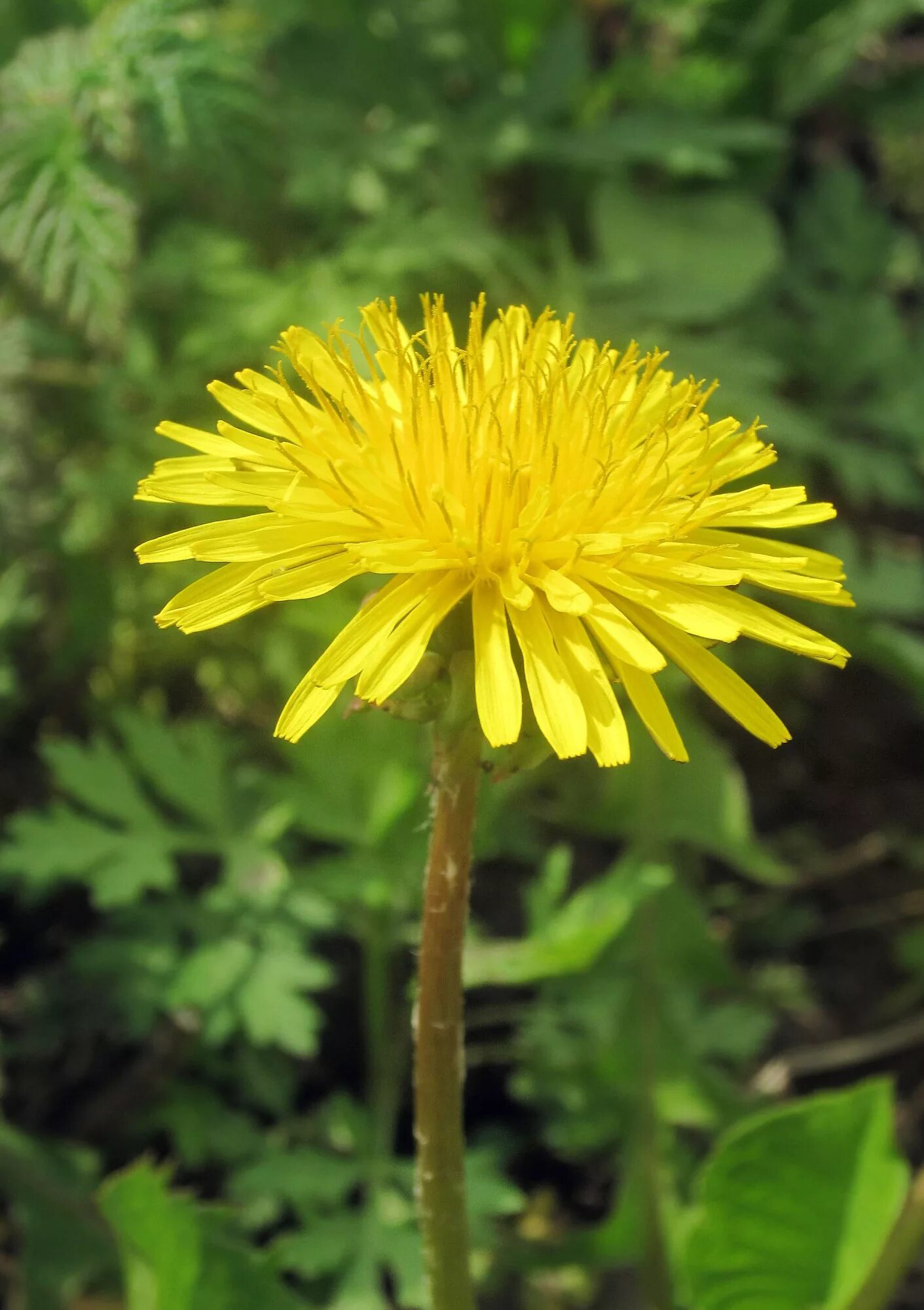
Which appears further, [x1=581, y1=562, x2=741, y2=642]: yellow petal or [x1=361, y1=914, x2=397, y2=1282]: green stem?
[x1=361, y1=914, x2=397, y2=1282]: green stem

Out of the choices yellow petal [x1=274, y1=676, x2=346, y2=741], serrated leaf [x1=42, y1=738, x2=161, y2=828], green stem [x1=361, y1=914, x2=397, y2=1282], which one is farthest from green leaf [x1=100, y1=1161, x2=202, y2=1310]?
yellow petal [x1=274, y1=676, x2=346, y2=741]

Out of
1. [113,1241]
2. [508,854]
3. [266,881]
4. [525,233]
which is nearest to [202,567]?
[266,881]

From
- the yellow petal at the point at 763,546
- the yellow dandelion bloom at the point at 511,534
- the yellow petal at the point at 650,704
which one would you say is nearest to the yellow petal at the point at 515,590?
the yellow dandelion bloom at the point at 511,534

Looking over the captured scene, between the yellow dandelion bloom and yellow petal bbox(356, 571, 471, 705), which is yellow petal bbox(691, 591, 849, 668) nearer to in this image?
the yellow dandelion bloom

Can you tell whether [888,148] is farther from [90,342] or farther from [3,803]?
[3,803]

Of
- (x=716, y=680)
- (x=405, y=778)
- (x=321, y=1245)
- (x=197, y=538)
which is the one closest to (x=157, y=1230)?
(x=321, y=1245)
